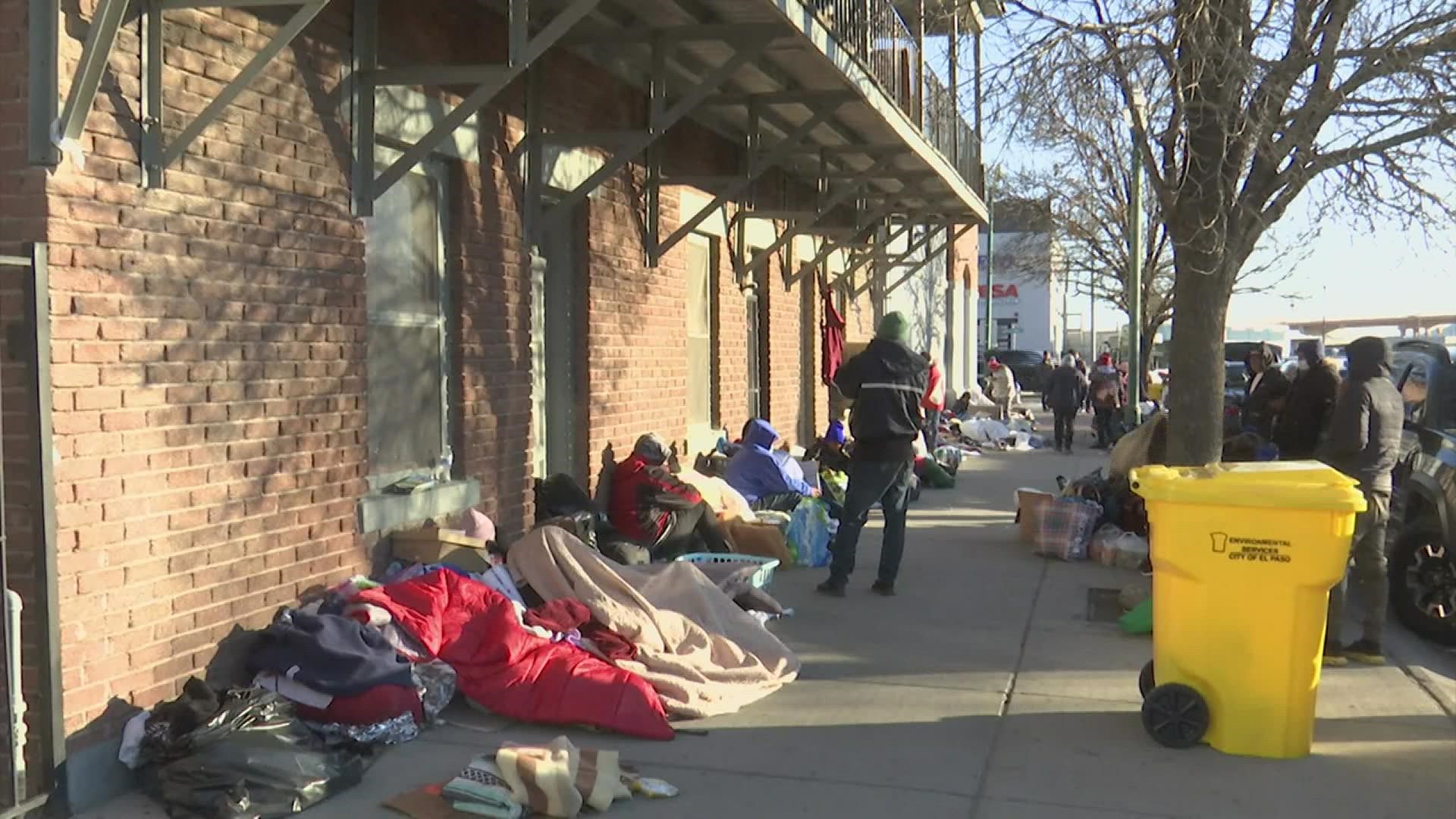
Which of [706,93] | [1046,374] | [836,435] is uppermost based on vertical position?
[706,93]

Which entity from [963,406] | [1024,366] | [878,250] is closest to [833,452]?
[878,250]

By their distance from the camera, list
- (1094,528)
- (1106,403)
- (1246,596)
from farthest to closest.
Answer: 1. (1106,403)
2. (1094,528)
3. (1246,596)

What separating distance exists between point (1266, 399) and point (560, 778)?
312 inches

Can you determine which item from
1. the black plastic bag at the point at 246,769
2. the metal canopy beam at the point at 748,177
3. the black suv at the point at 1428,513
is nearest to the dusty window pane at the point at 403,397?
the black plastic bag at the point at 246,769

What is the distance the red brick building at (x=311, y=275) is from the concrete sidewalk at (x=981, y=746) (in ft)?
→ 3.03

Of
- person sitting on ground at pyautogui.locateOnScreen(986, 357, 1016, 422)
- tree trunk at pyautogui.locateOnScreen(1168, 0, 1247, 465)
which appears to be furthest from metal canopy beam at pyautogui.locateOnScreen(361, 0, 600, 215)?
person sitting on ground at pyautogui.locateOnScreen(986, 357, 1016, 422)

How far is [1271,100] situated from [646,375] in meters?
4.75

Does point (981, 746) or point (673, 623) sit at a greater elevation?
point (673, 623)

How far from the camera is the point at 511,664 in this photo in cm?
543

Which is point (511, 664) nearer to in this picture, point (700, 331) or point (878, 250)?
point (700, 331)

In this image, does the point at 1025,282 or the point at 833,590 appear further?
the point at 1025,282

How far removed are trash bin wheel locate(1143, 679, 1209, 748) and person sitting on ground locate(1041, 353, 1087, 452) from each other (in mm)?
14478

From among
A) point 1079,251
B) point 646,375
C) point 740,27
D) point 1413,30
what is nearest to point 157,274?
point 740,27

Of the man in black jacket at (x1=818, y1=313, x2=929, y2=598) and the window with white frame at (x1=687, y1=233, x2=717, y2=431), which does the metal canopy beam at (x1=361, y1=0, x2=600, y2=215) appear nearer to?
the man in black jacket at (x1=818, y1=313, x2=929, y2=598)
